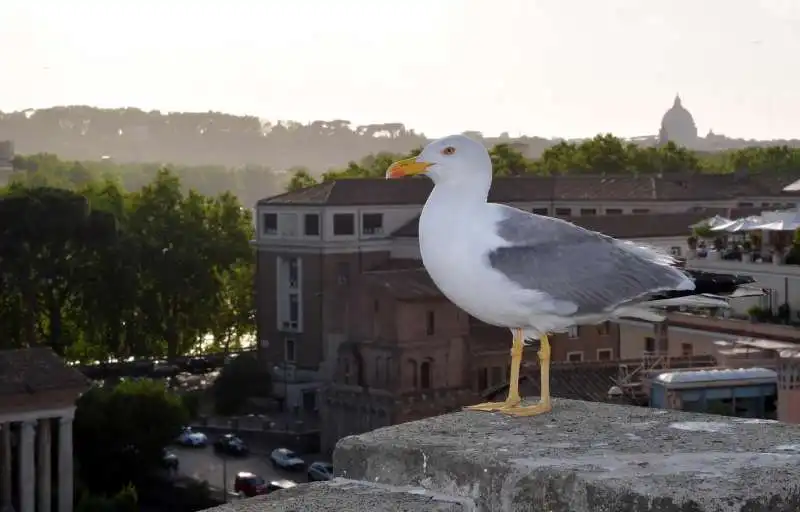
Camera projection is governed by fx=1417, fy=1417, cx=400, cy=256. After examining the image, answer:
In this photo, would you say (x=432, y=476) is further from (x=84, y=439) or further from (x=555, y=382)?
(x=84, y=439)

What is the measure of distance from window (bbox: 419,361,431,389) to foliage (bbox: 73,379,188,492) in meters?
7.55

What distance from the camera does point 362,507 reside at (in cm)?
368

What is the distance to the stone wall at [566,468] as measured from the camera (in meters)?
3.52

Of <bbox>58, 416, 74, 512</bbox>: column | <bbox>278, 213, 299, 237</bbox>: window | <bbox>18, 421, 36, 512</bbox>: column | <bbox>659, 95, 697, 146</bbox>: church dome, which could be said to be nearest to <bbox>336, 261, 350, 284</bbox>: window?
<bbox>278, 213, 299, 237</bbox>: window

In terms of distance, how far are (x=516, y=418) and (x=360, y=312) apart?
33.2m

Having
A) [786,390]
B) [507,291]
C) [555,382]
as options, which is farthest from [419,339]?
[507,291]

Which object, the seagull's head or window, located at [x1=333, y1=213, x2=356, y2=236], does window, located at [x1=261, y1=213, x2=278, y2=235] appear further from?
the seagull's head

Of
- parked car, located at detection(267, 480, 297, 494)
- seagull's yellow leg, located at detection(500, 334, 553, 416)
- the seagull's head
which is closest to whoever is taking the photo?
seagull's yellow leg, located at detection(500, 334, 553, 416)

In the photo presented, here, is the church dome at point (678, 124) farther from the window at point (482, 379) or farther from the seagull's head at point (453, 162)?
the seagull's head at point (453, 162)

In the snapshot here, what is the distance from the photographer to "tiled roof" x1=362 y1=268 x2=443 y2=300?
118 feet

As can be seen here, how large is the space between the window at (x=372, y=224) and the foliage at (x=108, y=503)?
18480 mm

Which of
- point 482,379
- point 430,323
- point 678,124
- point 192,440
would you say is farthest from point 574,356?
point 678,124

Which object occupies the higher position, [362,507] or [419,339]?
[362,507]

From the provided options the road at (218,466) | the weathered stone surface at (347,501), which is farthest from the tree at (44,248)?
the weathered stone surface at (347,501)
